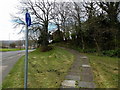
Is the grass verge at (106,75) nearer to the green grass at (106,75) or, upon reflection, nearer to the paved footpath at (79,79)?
the green grass at (106,75)

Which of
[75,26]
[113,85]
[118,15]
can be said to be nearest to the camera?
[113,85]

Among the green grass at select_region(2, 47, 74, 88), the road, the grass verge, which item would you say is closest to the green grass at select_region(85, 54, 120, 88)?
the grass verge

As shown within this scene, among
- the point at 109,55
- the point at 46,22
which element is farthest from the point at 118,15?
the point at 46,22

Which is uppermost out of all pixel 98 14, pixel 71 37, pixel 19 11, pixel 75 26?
pixel 19 11

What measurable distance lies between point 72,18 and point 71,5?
6.73ft

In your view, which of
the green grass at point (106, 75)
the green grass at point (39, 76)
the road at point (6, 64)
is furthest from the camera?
the road at point (6, 64)

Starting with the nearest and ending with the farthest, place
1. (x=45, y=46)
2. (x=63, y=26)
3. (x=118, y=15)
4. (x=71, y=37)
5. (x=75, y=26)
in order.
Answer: (x=118, y=15)
(x=75, y=26)
(x=45, y=46)
(x=63, y=26)
(x=71, y=37)

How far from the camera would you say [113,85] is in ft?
12.1

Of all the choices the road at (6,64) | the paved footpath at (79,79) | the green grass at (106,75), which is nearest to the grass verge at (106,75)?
the green grass at (106,75)

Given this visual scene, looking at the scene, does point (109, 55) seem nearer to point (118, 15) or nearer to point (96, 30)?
point (96, 30)

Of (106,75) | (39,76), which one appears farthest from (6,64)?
(106,75)

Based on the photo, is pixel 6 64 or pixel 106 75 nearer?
pixel 106 75

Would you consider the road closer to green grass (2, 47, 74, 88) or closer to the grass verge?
green grass (2, 47, 74, 88)

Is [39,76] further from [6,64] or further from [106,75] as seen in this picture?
[6,64]
